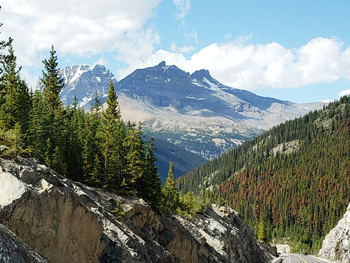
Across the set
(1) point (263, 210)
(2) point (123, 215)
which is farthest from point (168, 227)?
(1) point (263, 210)

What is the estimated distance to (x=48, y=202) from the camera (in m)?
17.1

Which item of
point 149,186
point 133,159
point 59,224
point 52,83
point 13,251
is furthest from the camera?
point 52,83

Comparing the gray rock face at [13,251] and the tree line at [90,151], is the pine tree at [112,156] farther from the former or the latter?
the gray rock face at [13,251]

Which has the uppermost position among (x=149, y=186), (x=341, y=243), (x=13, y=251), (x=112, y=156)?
(x=13, y=251)

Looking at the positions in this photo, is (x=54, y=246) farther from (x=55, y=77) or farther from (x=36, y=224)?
(x=55, y=77)

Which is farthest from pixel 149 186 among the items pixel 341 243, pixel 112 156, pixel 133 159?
pixel 341 243

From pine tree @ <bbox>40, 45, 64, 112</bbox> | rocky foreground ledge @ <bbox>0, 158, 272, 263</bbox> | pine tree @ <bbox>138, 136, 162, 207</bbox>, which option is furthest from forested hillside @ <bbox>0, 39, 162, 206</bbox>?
pine tree @ <bbox>40, 45, 64, 112</bbox>

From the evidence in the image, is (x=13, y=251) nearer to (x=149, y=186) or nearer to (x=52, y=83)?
(x=149, y=186)

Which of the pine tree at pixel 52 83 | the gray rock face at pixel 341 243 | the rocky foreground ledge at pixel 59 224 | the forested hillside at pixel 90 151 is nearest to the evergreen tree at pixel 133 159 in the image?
the forested hillside at pixel 90 151

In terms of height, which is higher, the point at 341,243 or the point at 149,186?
the point at 149,186

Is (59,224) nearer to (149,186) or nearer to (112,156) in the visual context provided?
(112,156)

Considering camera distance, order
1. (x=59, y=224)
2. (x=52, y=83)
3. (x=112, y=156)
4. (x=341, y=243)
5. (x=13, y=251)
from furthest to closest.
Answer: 1. (x=341, y=243)
2. (x=52, y=83)
3. (x=112, y=156)
4. (x=59, y=224)
5. (x=13, y=251)

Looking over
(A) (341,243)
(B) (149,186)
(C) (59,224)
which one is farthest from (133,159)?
(A) (341,243)

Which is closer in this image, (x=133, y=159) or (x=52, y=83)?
(x=133, y=159)
